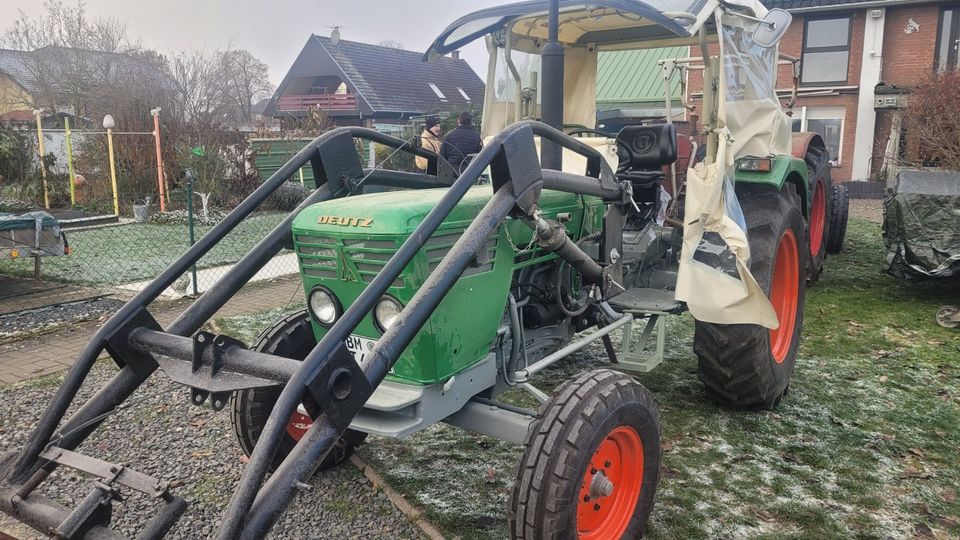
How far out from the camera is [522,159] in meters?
2.51

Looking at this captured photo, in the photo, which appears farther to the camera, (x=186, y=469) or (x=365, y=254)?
(x=186, y=469)

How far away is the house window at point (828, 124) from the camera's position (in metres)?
17.0

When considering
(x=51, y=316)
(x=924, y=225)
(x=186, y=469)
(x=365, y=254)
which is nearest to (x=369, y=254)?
(x=365, y=254)

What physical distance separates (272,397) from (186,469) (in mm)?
780

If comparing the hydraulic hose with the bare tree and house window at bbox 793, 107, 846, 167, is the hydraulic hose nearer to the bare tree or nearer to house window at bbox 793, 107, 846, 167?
house window at bbox 793, 107, 846, 167

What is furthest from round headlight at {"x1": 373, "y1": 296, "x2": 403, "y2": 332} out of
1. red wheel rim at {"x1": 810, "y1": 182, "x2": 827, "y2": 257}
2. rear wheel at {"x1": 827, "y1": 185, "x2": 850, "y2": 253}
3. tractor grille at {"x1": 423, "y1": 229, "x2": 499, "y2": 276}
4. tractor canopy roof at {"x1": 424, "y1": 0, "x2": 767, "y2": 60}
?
rear wheel at {"x1": 827, "y1": 185, "x2": 850, "y2": 253}

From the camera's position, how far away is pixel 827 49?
55.8 ft

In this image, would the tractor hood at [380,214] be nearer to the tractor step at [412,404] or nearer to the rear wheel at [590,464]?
the tractor step at [412,404]

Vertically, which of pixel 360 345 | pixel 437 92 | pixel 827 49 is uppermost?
pixel 827 49

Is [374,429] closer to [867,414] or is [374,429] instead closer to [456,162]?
[867,414]

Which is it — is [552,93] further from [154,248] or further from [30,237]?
[154,248]

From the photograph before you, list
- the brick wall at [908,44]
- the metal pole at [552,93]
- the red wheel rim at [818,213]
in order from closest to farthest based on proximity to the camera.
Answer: the metal pole at [552,93] → the red wheel rim at [818,213] → the brick wall at [908,44]

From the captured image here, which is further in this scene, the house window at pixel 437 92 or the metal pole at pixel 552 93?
the house window at pixel 437 92

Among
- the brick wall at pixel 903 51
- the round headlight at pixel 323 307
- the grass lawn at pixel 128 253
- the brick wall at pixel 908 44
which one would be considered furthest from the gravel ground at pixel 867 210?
the round headlight at pixel 323 307
